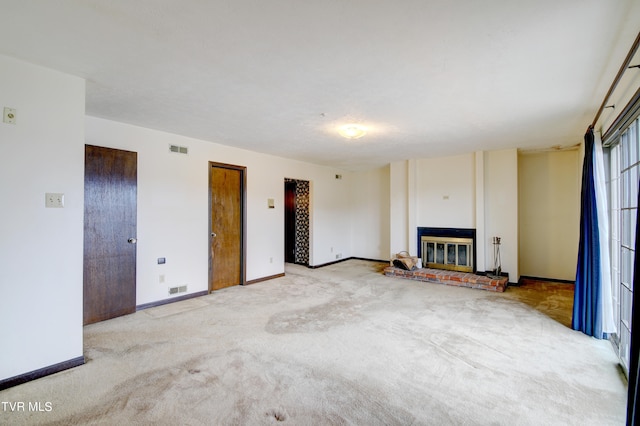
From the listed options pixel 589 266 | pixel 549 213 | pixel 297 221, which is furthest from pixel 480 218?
pixel 297 221

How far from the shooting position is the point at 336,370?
2492 mm

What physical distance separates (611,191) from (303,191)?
18.0 ft

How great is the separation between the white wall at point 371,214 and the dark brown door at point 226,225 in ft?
12.7

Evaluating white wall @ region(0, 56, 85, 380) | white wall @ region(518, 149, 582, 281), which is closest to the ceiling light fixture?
white wall @ region(0, 56, 85, 380)

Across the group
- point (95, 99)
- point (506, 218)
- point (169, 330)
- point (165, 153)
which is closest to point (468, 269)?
point (506, 218)

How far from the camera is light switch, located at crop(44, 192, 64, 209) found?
247cm

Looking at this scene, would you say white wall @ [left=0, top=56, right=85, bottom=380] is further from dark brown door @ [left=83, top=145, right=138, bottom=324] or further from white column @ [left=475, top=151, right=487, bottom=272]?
white column @ [left=475, top=151, right=487, bottom=272]

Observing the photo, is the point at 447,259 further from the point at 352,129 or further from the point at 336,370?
the point at 336,370

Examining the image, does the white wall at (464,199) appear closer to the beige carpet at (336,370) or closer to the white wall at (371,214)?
the white wall at (371,214)

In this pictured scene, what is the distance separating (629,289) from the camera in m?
2.64

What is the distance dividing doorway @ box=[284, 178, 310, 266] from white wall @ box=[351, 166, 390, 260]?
1.70 m

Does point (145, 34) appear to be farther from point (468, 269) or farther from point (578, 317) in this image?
point (468, 269)

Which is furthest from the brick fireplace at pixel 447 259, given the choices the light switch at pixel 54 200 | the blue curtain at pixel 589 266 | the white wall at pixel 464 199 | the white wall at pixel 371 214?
the light switch at pixel 54 200

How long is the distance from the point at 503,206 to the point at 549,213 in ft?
3.30
